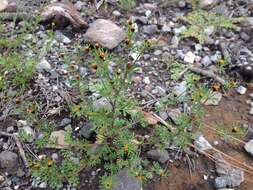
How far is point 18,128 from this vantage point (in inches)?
120

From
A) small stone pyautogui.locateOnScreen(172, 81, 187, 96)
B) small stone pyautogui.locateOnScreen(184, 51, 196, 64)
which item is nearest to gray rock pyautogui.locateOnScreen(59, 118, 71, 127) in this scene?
small stone pyautogui.locateOnScreen(172, 81, 187, 96)

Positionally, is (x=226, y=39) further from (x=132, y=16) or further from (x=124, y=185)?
(x=124, y=185)

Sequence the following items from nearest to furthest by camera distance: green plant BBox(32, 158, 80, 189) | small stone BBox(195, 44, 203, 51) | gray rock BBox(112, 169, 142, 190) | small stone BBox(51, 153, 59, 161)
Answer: green plant BBox(32, 158, 80, 189)
gray rock BBox(112, 169, 142, 190)
small stone BBox(51, 153, 59, 161)
small stone BBox(195, 44, 203, 51)

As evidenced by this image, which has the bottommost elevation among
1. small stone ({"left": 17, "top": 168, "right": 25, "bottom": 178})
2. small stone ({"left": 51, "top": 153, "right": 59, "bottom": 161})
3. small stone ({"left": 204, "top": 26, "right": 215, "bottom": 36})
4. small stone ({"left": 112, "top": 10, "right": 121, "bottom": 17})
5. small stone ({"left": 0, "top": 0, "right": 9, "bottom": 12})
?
small stone ({"left": 17, "top": 168, "right": 25, "bottom": 178})

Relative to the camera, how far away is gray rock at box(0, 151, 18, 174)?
111 inches

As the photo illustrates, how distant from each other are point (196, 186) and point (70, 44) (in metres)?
1.61

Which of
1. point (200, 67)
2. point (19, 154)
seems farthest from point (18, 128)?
point (200, 67)

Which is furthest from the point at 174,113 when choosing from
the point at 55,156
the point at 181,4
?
the point at 181,4

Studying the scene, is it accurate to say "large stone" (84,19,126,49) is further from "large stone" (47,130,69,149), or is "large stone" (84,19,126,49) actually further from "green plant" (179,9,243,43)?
"large stone" (47,130,69,149)

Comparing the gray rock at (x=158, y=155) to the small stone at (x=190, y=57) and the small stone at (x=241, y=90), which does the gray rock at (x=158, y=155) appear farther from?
the small stone at (x=190, y=57)

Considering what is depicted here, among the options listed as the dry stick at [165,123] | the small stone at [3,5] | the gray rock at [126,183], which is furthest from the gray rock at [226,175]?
the small stone at [3,5]

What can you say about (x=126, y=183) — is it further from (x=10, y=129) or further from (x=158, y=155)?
(x=10, y=129)

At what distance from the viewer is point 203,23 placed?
155 inches

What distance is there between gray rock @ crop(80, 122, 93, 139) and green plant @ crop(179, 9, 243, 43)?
1.33 m
